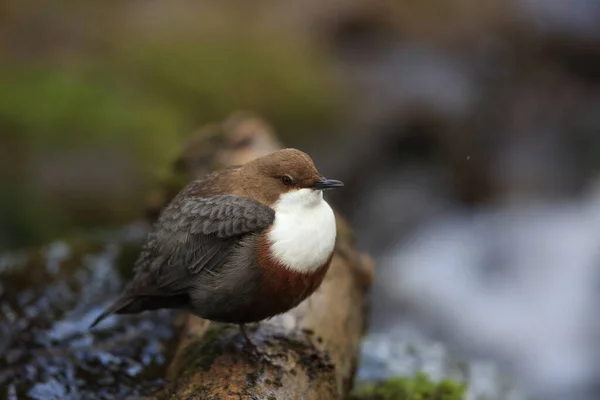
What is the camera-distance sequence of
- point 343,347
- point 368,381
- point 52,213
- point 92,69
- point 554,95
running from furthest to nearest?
point 554,95
point 92,69
point 52,213
point 368,381
point 343,347

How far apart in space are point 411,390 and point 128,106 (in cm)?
518

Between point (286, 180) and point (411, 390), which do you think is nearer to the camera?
point (286, 180)

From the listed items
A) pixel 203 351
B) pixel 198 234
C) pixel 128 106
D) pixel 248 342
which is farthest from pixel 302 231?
pixel 128 106

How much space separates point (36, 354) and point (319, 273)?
1.77 meters

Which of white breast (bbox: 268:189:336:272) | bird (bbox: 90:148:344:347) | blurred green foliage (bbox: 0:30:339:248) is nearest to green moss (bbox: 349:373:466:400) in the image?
bird (bbox: 90:148:344:347)

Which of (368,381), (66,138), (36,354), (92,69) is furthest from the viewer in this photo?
(92,69)

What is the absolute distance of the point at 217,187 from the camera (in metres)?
3.29

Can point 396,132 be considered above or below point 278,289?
above

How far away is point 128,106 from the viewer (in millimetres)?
7988

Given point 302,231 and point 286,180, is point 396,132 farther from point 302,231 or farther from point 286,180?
point 302,231

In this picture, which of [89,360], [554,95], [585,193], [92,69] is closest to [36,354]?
[89,360]

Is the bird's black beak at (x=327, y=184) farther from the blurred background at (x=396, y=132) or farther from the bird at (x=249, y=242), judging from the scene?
the blurred background at (x=396, y=132)

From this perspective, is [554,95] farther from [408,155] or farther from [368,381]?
[368,381]

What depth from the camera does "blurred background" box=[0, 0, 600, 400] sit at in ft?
23.5
